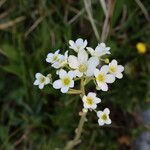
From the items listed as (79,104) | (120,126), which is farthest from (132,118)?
(79,104)

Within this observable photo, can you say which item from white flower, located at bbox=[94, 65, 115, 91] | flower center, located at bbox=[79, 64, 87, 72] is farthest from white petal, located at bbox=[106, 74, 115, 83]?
flower center, located at bbox=[79, 64, 87, 72]

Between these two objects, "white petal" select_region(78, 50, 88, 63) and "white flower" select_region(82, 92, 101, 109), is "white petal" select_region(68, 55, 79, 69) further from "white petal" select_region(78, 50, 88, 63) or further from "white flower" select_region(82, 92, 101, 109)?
"white flower" select_region(82, 92, 101, 109)

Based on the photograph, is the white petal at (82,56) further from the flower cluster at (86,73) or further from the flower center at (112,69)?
the flower center at (112,69)

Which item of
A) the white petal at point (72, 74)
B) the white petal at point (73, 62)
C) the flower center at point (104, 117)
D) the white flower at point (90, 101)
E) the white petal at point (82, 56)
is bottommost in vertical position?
the flower center at point (104, 117)

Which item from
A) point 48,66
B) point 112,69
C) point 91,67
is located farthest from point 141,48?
point 91,67

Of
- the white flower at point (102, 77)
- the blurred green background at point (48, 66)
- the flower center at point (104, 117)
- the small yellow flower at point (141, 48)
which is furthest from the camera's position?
the small yellow flower at point (141, 48)

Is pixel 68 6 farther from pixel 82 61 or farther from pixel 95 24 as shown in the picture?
A: pixel 82 61

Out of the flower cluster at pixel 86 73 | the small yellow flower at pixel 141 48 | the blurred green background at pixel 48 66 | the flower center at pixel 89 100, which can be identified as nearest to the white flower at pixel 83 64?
the flower cluster at pixel 86 73
